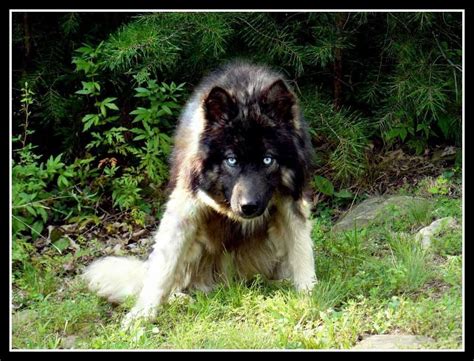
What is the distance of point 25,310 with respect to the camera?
571 centimetres

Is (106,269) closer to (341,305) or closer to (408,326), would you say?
(341,305)

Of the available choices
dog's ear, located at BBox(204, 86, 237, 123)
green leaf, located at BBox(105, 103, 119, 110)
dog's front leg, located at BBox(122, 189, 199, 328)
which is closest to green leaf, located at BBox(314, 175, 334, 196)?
green leaf, located at BBox(105, 103, 119, 110)

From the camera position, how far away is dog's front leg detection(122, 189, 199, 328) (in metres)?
5.43

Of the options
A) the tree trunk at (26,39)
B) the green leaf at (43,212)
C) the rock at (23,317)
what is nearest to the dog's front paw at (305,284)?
the rock at (23,317)

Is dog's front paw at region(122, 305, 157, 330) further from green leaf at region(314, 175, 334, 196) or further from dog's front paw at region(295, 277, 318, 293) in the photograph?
green leaf at region(314, 175, 334, 196)

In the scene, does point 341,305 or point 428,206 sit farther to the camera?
point 428,206

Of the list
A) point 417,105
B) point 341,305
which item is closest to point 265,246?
point 341,305

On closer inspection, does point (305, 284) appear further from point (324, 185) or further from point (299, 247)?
point (324, 185)

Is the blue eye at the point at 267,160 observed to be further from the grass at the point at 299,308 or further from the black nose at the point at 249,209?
the grass at the point at 299,308

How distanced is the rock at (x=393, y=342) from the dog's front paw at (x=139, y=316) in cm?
151

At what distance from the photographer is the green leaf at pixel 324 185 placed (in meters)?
7.43

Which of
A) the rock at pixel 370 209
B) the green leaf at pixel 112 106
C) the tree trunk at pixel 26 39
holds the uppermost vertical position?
the tree trunk at pixel 26 39

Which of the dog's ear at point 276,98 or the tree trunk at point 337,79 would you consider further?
the tree trunk at point 337,79

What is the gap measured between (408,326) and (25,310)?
9.25 ft
